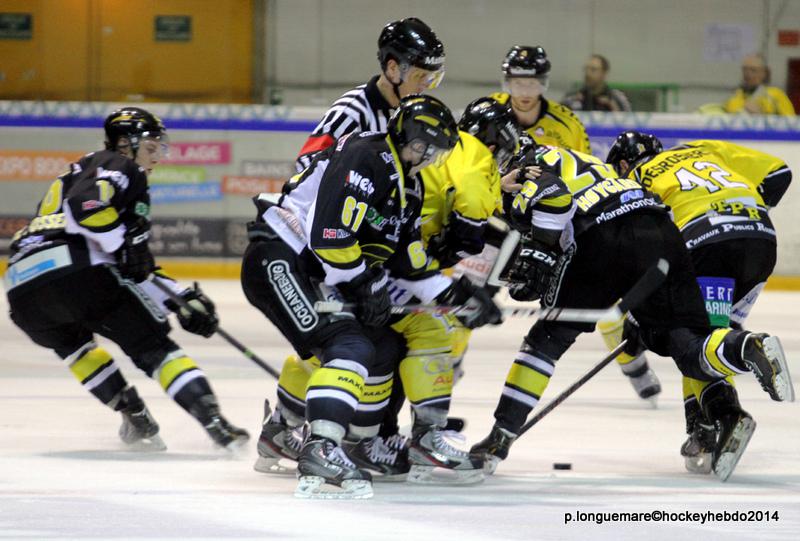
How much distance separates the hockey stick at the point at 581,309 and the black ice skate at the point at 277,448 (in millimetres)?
565

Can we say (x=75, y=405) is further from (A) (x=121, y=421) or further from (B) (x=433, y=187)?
(B) (x=433, y=187)

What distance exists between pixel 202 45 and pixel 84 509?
26.1ft

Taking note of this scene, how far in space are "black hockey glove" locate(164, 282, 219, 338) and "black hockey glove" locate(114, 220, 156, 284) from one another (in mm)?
166

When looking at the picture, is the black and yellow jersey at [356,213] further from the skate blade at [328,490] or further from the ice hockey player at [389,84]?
the skate blade at [328,490]

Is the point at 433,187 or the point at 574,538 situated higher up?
→ the point at 433,187

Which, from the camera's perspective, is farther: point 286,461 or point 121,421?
point 121,421

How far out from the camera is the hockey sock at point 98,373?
4637mm

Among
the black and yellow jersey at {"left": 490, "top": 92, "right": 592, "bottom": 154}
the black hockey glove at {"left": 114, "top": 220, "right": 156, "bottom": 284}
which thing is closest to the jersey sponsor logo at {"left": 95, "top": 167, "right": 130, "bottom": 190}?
the black hockey glove at {"left": 114, "top": 220, "right": 156, "bottom": 284}

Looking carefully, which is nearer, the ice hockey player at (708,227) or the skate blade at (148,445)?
the ice hockey player at (708,227)

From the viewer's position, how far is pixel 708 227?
14.9 ft

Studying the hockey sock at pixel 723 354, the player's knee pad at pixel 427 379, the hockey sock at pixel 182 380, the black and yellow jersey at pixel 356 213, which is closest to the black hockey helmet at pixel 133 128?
the hockey sock at pixel 182 380

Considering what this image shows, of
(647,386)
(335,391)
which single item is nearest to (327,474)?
(335,391)

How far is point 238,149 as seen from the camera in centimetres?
984

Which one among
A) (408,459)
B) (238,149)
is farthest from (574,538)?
(238,149)
